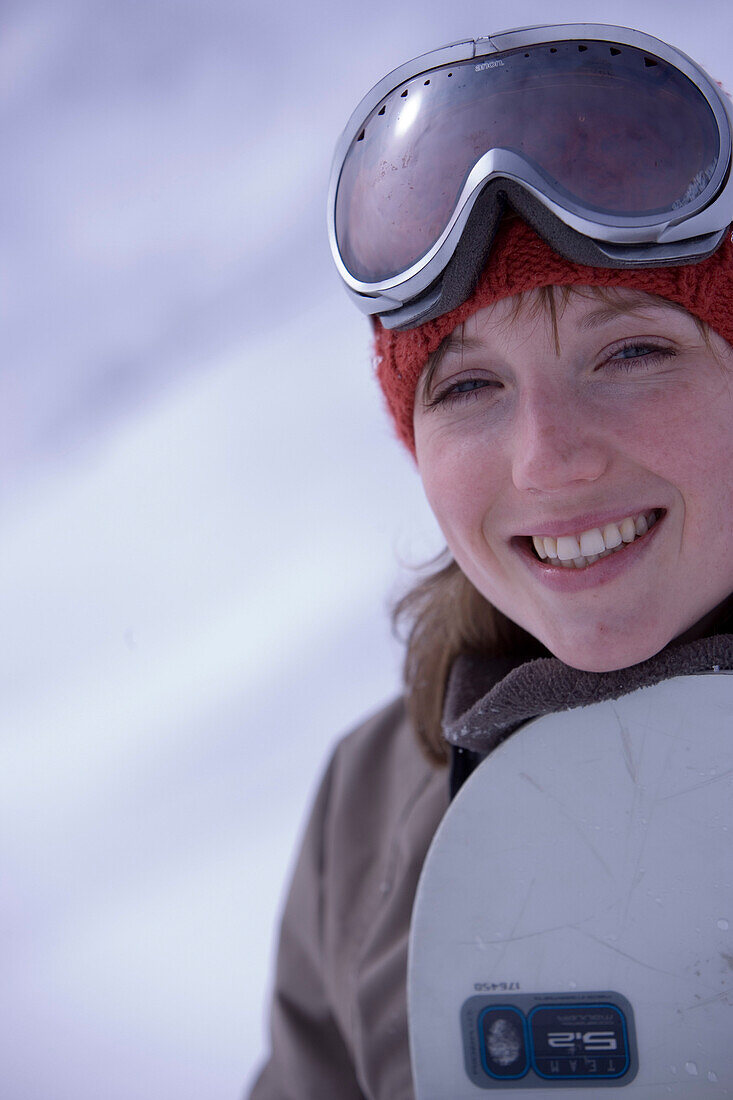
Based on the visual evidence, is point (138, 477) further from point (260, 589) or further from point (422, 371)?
point (422, 371)

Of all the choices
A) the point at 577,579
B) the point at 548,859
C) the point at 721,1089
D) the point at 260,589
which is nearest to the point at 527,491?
the point at 577,579

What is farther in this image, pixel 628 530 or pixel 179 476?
pixel 179 476

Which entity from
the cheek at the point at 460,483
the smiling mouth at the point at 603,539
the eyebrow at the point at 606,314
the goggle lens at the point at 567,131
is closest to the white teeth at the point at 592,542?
the smiling mouth at the point at 603,539

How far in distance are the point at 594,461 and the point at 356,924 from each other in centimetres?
91

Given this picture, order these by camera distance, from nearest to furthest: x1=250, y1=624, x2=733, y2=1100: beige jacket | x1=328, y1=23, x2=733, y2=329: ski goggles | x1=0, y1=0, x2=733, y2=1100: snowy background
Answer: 1. x1=328, y1=23, x2=733, y2=329: ski goggles
2. x1=250, y1=624, x2=733, y2=1100: beige jacket
3. x1=0, y1=0, x2=733, y2=1100: snowy background

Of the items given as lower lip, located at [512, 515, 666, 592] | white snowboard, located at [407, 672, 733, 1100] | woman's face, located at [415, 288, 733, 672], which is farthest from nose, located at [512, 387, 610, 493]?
white snowboard, located at [407, 672, 733, 1100]

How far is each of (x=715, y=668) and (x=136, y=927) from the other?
186cm

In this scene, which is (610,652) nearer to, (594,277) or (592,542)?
(592,542)

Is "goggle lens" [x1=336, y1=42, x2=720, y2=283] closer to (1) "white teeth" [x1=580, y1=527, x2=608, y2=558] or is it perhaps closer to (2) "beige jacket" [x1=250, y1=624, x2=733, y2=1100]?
(1) "white teeth" [x1=580, y1=527, x2=608, y2=558]

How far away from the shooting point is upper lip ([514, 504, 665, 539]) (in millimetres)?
1026

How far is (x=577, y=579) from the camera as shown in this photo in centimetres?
108

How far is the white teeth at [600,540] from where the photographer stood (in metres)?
1.06

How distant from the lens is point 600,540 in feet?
3.48

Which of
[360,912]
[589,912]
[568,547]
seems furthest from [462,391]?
[360,912]
